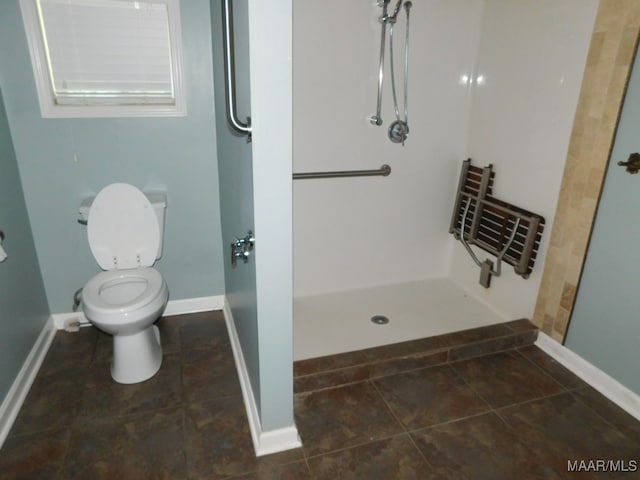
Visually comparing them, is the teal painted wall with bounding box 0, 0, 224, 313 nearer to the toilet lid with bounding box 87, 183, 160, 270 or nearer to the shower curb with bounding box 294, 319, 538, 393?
the toilet lid with bounding box 87, 183, 160, 270

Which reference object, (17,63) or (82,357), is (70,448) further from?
(17,63)

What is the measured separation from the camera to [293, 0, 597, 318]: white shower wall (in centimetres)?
231

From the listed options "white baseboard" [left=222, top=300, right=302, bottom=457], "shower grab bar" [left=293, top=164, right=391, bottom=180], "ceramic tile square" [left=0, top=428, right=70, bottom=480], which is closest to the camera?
"ceramic tile square" [left=0, top=428, right=70, bottom=480]

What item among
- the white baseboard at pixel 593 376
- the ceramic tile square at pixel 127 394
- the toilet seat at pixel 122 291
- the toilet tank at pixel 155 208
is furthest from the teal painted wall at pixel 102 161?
the white baseboard at pixel 593 376

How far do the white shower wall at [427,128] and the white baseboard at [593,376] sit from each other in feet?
0.79

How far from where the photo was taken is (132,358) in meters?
2.14

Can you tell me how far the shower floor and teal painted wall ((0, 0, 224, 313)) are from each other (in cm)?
79

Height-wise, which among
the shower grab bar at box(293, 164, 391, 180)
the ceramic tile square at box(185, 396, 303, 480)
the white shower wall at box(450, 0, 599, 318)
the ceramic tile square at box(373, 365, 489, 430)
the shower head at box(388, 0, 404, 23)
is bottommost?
the ceramic tile square at box(185, 396, 303, 480)

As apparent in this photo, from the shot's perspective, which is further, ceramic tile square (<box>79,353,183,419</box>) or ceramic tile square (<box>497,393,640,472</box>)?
ceramic tile square (<box>79,353,183,419</box>)

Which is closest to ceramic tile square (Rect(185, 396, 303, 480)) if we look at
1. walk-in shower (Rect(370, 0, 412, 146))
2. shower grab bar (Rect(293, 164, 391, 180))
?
shower grab bar (Rect(293, 164, 391, 180))

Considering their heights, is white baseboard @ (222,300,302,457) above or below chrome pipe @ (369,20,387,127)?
below

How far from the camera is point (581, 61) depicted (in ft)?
6.82

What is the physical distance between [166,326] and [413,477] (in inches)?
64.3

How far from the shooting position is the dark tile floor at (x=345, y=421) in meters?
1.70
